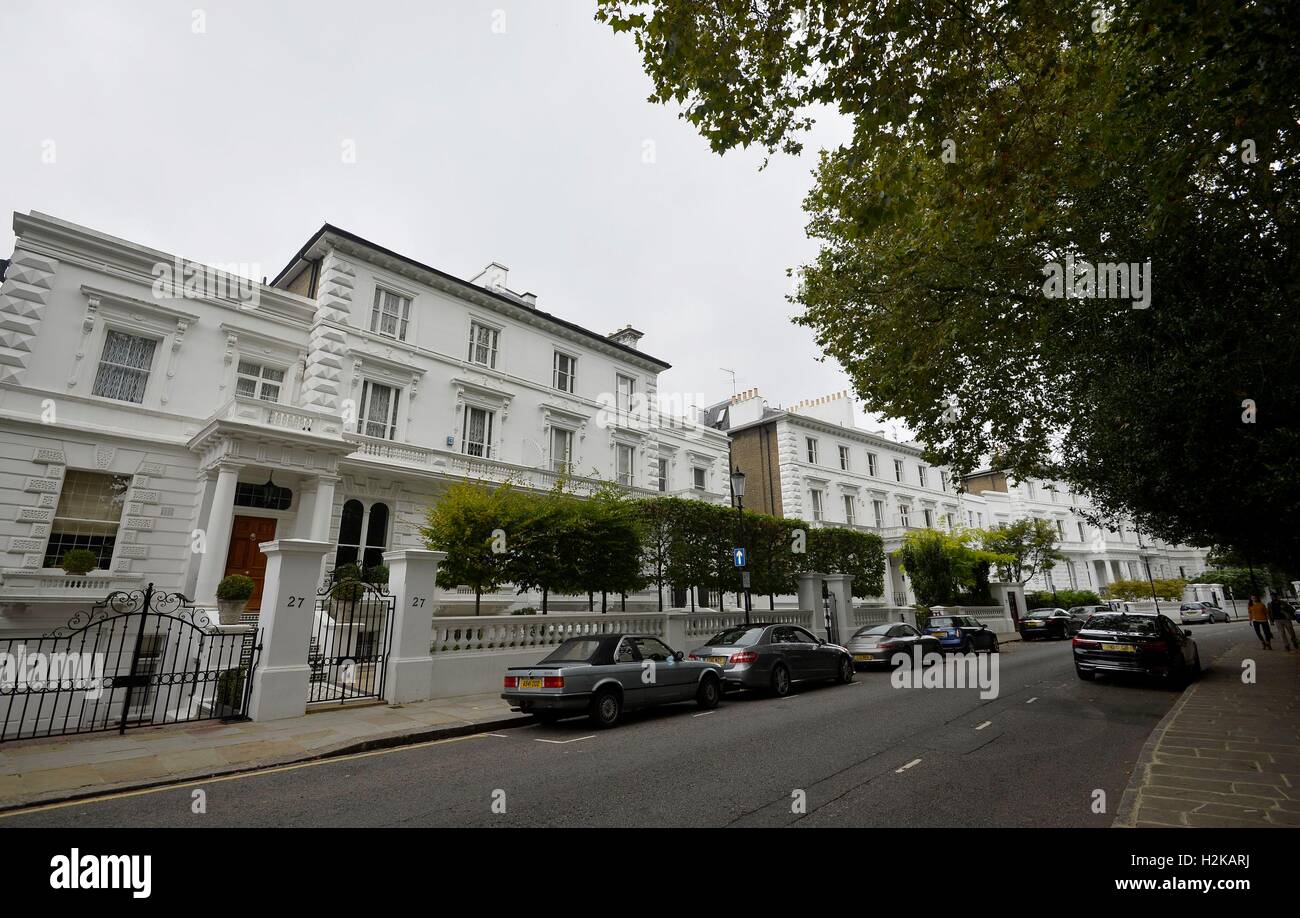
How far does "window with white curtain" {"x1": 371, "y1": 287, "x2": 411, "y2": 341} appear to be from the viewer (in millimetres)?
21469

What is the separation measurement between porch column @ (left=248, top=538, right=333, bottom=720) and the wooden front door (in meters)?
7.98

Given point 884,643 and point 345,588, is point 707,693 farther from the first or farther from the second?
point 345,588

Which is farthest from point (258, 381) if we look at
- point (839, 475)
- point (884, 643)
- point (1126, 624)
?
point (839, 475)

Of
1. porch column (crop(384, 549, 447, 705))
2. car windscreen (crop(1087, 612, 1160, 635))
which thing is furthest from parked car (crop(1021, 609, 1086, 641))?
porch column (crop(384, 549, 447, 705))

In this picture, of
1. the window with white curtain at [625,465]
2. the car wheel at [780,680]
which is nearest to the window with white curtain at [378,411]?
the window with white curtain at [625,465]

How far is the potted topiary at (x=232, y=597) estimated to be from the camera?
14422mm

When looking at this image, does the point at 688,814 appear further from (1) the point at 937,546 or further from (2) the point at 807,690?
(1) the point at 937,546

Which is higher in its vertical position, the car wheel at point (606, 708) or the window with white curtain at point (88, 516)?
the window with white curtain at point (88, 516)

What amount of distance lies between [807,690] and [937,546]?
2170 centimetres

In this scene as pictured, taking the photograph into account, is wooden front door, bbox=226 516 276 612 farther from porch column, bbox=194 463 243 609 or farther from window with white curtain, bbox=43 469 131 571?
window with white curtain, bbox=43 469 131 571

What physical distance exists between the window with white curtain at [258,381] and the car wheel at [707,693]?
16388mm

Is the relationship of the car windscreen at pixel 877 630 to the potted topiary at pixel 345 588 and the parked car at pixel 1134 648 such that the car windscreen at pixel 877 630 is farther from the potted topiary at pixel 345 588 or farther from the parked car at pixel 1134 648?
the potted topiary at pixel 345 588

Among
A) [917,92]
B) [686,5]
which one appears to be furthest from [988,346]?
[686,5]
